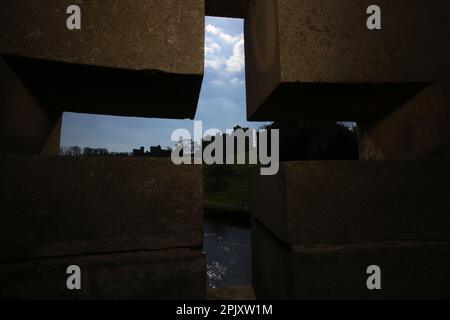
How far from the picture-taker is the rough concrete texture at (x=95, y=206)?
5.27ft

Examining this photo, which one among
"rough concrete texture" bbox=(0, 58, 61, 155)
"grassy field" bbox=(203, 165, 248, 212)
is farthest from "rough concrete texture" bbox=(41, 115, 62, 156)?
"grassy field" bbox=(203, 165, 248, 212)

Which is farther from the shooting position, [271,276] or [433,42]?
[271,276]

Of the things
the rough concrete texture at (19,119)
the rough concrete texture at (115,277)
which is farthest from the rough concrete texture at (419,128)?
the rough concrete texture at (19,119)

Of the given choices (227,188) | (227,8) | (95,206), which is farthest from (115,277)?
(227,188)

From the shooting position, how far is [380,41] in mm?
2051

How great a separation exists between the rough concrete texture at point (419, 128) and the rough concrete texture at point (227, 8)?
7.23ft

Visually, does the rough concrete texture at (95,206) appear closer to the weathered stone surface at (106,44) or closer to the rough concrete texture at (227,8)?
the weathered stone surface at (106,44)

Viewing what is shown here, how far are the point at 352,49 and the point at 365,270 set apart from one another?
1.84 meters

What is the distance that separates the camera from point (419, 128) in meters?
2.11

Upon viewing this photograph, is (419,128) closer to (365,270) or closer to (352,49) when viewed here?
(352,49)

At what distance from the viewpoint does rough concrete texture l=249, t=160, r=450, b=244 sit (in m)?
1.92

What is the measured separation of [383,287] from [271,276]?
39.5 inches
